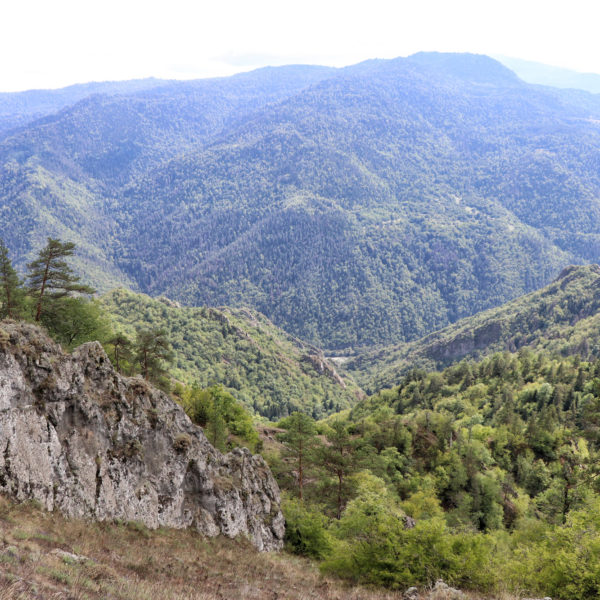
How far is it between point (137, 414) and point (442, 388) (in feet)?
338

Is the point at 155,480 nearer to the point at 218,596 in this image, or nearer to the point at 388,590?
the point at 218,596

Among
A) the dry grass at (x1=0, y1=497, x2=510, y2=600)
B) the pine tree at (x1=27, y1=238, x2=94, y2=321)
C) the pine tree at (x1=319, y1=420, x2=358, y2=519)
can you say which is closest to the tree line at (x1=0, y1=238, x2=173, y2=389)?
the pine tree at (x1=27, y1=238, x2=94, y2=321)

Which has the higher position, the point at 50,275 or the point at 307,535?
the point at 50,275

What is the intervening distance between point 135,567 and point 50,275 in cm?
2653

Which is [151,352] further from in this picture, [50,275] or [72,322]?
[50,275]

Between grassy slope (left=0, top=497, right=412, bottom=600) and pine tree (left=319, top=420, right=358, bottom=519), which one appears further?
pine tree (left=319, top=420, right=358, bottom=519)

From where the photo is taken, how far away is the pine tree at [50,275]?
34.1m

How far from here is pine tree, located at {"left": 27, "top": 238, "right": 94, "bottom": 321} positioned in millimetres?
34131

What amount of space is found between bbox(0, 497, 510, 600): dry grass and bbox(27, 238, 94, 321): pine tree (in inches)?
838

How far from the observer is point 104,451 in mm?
23484

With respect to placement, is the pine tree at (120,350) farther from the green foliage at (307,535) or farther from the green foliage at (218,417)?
the green foliage at (307,535)

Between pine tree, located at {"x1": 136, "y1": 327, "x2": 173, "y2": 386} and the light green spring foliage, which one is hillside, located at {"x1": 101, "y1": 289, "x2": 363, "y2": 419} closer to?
the light green spring foliage

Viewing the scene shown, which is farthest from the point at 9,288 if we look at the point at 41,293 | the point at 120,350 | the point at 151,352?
the point at 151,352

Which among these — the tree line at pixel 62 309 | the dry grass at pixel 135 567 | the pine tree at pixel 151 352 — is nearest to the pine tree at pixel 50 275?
the tree line at pixel 62 309
